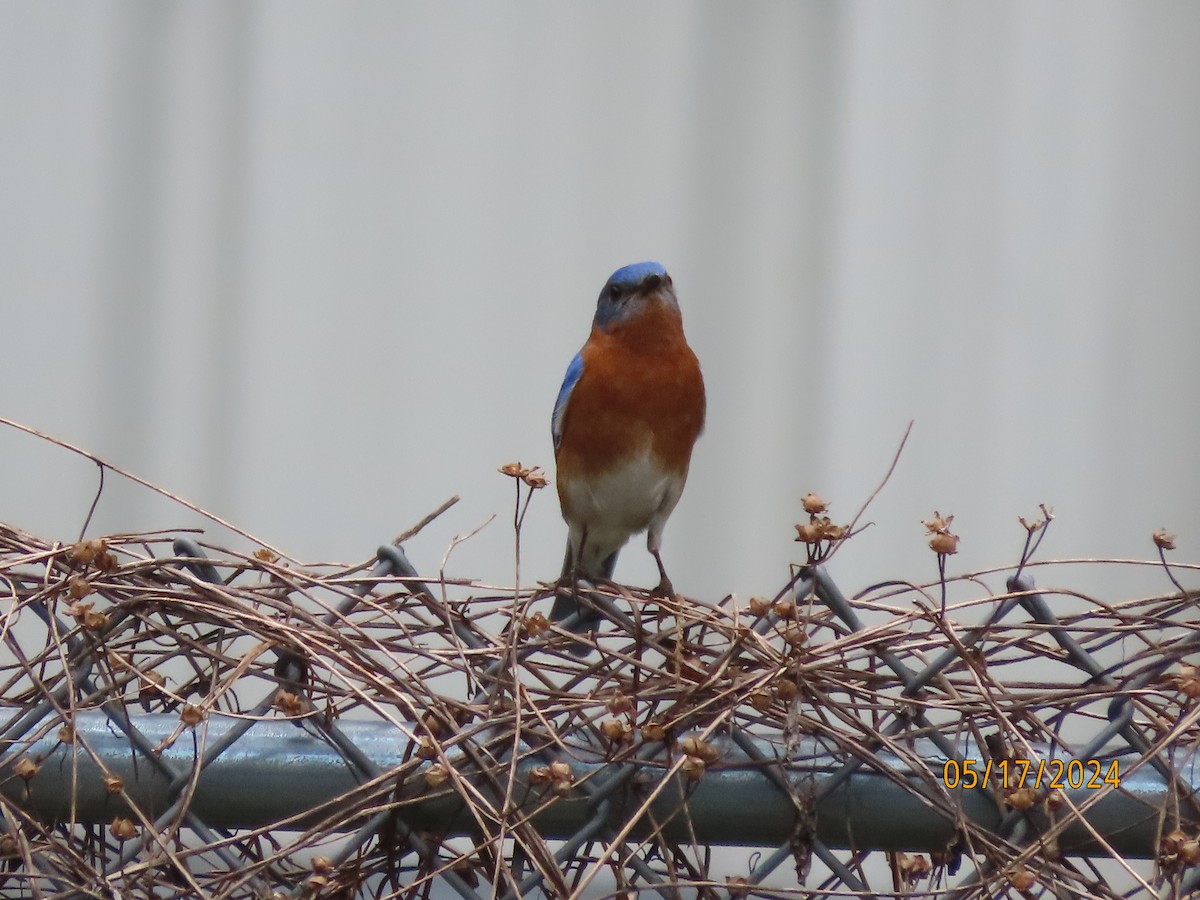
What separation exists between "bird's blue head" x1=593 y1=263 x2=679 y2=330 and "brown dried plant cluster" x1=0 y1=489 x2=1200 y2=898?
1.03m

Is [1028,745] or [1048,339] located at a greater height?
[1048,339]

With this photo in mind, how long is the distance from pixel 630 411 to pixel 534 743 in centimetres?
105

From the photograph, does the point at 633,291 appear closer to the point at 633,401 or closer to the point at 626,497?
the point at 633,401

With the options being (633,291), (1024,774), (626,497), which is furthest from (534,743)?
(633,291)

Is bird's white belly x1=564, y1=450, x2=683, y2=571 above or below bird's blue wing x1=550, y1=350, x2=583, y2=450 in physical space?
below

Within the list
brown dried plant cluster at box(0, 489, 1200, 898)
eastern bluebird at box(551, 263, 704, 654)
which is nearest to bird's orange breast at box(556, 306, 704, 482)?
eastern bluebird at box(551, 263, 704, 654)

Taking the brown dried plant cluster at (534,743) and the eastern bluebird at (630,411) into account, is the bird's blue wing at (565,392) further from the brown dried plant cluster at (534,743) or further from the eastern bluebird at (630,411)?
the brown dried plant cluster at (534,743)

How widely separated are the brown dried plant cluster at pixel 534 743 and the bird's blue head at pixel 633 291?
3.39 ft

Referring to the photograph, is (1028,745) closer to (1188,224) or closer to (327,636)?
(327,636)

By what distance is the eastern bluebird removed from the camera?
78.1 inches

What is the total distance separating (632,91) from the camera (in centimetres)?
243

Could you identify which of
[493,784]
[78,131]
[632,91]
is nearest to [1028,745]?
[493,784]

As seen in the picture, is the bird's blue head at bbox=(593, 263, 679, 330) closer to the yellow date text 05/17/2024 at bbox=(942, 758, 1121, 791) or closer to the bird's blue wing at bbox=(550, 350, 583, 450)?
the bird's blue wing at bbox=(550, 350, 583, 450)

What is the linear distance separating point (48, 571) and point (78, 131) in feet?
5.44
